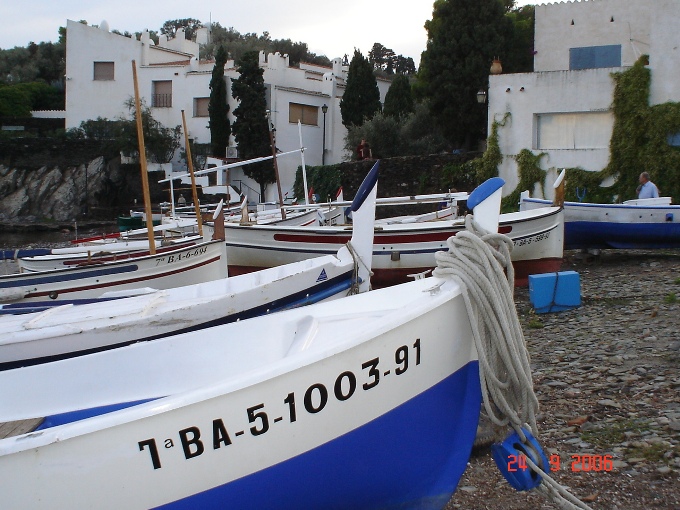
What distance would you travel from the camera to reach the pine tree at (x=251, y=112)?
35.3m

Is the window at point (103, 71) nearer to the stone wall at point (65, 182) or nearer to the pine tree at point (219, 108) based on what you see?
the stone wall at point (65, 182)

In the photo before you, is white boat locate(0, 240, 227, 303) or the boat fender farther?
white boat locate(0, 240, 227, 303)

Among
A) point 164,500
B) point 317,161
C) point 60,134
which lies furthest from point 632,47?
point 60,134

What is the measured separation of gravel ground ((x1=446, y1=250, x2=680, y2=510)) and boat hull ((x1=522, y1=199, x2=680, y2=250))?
3583mm

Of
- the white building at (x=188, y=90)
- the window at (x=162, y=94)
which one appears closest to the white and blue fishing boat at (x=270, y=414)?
the white building at (x=188, y=90)

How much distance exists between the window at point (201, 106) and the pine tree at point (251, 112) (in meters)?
3.76

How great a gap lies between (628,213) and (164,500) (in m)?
12.4

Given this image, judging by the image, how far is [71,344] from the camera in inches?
214

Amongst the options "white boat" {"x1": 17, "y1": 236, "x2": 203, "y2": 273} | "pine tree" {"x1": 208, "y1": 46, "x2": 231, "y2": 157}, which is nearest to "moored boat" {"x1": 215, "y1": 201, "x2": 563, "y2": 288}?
"white boat" {"x1": 17, "y1": 236, "x2": 203, "y2": 273}

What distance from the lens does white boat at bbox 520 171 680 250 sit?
13352 millimetres

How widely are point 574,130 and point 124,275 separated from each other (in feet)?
45.4

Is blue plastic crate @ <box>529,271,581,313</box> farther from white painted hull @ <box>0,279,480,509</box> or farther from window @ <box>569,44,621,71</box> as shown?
window @ <box>569,44,621,71</box>

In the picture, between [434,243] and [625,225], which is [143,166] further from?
[625,225]
